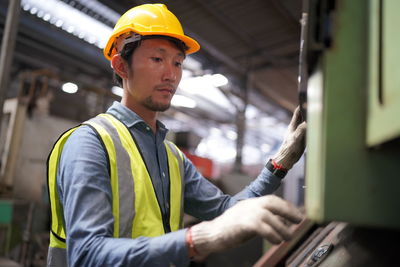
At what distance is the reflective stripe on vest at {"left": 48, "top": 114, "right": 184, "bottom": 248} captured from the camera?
0.99m

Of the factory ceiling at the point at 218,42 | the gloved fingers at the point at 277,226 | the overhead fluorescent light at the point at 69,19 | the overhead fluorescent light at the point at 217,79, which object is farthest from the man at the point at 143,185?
the overhead fluorescent light at the point at 217,79

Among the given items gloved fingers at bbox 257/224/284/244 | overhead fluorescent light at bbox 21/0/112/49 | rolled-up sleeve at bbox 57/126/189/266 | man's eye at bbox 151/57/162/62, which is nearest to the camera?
gloved fingers at bbox 257/224/284/244

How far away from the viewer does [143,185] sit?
1.06 meters

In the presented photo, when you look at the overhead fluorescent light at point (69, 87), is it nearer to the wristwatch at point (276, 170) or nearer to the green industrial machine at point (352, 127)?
the wristwatch at point (276, 170)

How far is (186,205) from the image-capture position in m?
1.44

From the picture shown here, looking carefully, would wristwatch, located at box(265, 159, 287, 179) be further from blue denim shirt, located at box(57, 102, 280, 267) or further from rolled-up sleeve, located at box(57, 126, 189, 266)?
rolled-up sleeve, located at box(57, 126, 189, 266)

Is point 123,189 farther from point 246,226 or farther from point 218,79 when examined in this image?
point 218,79

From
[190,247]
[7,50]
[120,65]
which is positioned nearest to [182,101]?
[7,50]

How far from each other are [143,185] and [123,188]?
0.27 ft

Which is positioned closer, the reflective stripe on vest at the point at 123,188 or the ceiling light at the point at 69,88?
the reflective stripe on vest at the point at 123,188

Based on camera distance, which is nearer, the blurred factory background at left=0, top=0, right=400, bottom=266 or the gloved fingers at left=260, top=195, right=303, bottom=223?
the blurred factory background at left=0, top=0, right=400, bottom=266

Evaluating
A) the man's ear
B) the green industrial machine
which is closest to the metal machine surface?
the green industrial machine

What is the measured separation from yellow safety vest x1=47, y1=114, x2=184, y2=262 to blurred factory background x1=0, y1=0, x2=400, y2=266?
0.52 metres

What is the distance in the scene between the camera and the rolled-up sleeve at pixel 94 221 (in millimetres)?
751
